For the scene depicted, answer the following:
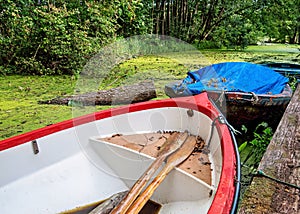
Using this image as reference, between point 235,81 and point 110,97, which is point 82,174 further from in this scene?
point 110,97

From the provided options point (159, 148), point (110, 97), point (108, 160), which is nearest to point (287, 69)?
point (110, 97)

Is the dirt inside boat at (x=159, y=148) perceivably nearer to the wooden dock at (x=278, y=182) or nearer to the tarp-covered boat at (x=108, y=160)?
the tarp-covered boat at (x=108, y=160)

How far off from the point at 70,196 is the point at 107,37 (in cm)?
449

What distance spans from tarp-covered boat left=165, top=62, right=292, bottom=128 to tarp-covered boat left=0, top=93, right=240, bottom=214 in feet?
1.66

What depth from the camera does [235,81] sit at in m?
2.66

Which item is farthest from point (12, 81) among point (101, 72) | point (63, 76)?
point (101, 72)

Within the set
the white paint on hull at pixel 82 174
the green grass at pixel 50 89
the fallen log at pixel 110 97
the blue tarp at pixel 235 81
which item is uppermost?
the blue tarp at pixel 235 81

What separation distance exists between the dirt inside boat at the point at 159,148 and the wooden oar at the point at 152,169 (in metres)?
0.05

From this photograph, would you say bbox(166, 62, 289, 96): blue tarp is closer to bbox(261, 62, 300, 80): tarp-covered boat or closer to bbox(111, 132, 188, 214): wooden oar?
bbox(111, 132, 188, 214): wooden oar

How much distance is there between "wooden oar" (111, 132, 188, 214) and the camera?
1.13 metres

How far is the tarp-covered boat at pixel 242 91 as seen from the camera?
231cm

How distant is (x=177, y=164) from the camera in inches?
58.4

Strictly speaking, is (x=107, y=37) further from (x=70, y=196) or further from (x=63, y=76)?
(x=70, y=196)

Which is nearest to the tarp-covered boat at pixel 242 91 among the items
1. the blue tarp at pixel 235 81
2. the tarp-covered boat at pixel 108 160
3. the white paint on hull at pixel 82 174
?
the blue tarp at pixel 235 81
